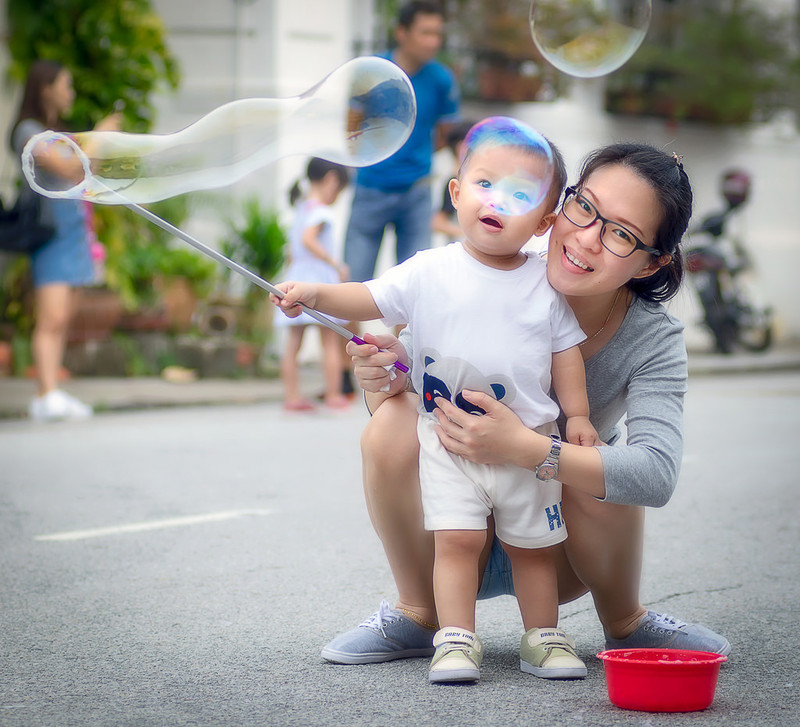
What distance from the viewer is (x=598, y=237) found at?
2752 millimetres

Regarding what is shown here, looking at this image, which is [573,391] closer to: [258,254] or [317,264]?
[317,264]

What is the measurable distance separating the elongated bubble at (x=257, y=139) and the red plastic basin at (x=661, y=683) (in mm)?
1415

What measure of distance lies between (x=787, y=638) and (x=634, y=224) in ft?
3.80

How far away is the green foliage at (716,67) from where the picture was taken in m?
14.9

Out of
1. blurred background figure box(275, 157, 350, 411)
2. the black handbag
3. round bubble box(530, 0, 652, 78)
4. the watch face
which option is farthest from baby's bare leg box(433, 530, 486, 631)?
blurred background figure box(275, 157, 350, 411)

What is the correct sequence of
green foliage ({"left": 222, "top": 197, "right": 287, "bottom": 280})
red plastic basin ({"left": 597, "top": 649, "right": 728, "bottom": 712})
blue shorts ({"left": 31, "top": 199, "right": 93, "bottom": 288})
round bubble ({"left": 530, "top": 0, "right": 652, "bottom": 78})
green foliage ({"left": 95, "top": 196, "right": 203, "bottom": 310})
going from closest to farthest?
red plastic basin ({"left": 597, "top": 649, "right": 728, "bottom": 712})
round bubble ({"left": 530, "top": 0, "right": 652, "bottom": 78})
blue shorts ({"left": 31, "top": 199, "right": 93, "bottom": 288})
green foliage ({"left": 95, "top": 196, "right": 203, "bottom": 310})
green foliage ({"left": 222, "top": 197, "right": 287, "bottom": 280})

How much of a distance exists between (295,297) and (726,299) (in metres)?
11.2

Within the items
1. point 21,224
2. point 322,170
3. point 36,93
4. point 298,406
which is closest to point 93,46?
point 322,170

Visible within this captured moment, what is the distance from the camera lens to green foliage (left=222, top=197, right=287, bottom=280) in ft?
35.0

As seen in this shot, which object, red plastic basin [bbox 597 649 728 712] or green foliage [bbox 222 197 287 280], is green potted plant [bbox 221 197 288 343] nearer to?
green foliage [bbox 222 197 287 280]

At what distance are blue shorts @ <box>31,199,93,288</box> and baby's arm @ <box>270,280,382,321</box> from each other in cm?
470

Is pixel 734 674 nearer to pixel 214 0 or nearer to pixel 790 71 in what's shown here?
pixel 214 0

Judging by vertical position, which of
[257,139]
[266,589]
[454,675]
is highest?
[257,139]

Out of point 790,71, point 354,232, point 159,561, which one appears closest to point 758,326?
point 790,71
